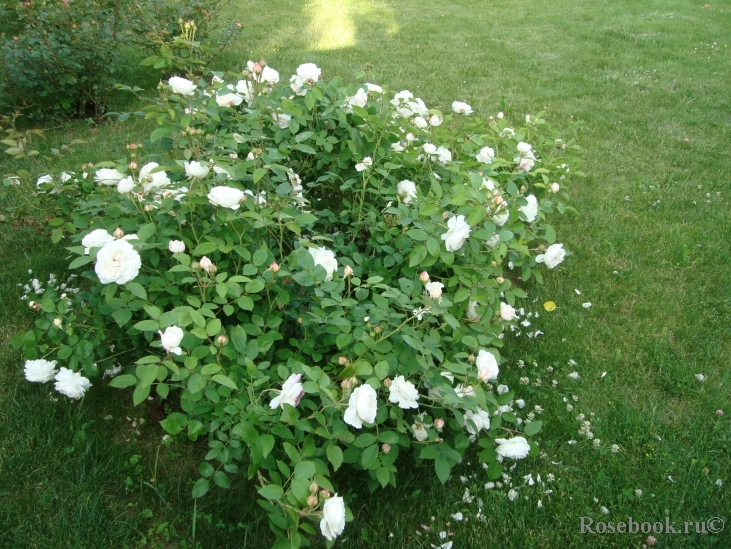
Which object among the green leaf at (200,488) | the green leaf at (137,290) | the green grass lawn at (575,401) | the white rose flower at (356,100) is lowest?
the green grass lawn at (575,401)

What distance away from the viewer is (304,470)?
1.42 metres

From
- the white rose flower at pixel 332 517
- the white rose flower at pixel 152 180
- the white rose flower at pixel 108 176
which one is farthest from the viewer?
the white rose flower at pixel 108 176

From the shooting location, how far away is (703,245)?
129 inches

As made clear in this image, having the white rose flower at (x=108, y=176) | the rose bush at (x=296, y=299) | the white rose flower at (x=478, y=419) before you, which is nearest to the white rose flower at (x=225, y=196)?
the rose bush at (x=296, y=299)

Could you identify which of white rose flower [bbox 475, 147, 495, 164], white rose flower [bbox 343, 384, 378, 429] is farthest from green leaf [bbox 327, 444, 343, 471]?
white rose flower [bbox 475, 147, 495, 164]

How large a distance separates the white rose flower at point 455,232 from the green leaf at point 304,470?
91 cm

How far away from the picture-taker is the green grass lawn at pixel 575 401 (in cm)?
180

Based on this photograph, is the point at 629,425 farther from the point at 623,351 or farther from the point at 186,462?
the point at 186,462

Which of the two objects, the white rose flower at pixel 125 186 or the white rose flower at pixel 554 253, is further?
the white rose flower at pixel 554 253

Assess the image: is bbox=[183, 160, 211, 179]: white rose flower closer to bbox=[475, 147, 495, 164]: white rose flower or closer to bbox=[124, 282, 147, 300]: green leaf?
bbox=[124, 282, 147, 300]: green leaf

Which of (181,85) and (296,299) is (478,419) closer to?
(296,299)

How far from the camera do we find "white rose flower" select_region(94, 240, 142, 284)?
5.31ft

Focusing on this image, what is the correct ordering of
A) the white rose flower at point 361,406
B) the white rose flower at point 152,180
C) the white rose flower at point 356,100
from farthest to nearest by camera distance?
the white rose flower at point 356,100
the white rose flower at point 152,180
the white rose flower at point 361,406

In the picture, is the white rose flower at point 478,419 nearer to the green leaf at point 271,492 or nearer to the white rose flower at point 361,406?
the white rose flower at point 361,406
